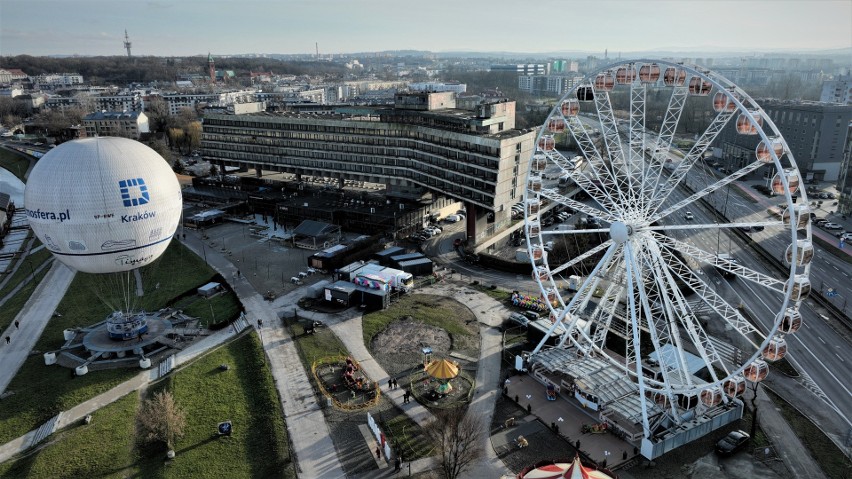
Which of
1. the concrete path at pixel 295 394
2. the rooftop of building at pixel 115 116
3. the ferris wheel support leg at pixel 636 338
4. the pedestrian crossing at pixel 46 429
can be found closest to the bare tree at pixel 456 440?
the concrete path at pixel 295 394

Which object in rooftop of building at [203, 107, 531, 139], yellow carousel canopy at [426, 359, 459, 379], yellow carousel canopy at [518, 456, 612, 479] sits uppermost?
rooftop of building at [203, 107, 531, 139]

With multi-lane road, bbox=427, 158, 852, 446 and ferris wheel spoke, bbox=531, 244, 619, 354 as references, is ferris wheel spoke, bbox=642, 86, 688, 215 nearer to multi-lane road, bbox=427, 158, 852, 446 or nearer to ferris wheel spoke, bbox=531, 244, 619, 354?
ferris wheel spoke, bbox=531, 244, 619, 354

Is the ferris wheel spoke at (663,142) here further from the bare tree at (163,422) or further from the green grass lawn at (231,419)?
the bare tree at (163,422)

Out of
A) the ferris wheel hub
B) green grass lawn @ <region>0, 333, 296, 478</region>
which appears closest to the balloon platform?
green grass lawn @ <region>0, 333, 296, 478</region>

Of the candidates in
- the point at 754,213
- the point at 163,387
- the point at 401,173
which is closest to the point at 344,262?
the point at 401,173

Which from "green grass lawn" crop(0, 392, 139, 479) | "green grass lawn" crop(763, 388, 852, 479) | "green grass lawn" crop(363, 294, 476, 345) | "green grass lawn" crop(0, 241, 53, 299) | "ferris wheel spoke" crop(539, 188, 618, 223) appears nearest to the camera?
"green grass lawn" crop(763, 388, 852, 479)

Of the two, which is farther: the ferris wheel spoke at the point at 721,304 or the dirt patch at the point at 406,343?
the dirt patch at the point at 406,343

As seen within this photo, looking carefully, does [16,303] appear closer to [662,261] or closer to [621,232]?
[621,232]

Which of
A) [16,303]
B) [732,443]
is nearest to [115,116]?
[16,303]
